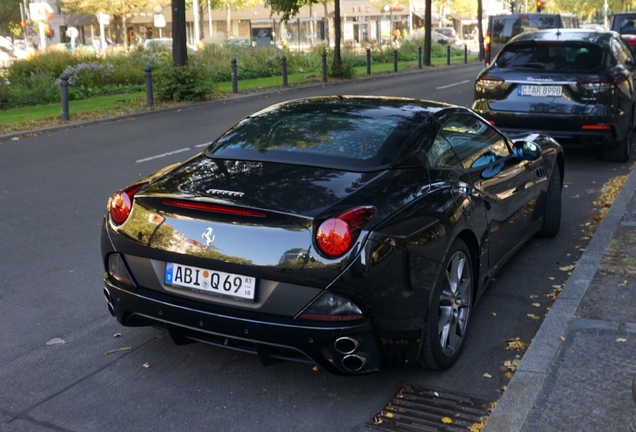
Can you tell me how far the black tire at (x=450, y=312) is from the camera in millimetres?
4160

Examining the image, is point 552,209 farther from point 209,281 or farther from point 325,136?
point 209,281

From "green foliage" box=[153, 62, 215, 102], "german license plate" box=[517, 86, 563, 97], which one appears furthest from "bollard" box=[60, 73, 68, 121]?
"german license plate" box=[517, 86, 563, 97]

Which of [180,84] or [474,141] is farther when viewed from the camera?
[180,84]

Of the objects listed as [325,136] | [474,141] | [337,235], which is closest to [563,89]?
[474,141]

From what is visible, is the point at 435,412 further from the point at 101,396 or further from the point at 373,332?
the point at 101,396

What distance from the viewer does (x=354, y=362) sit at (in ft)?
12.6

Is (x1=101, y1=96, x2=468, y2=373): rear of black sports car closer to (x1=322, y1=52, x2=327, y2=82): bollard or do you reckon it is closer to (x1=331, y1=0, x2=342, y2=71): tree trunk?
(x1=322, y1=52, x2=327, y2=82): bollard

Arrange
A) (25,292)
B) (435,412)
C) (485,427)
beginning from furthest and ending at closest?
(25,292), (435,412), (485,427)

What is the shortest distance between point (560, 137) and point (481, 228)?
561cm

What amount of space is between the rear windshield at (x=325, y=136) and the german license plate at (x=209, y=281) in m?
0.91

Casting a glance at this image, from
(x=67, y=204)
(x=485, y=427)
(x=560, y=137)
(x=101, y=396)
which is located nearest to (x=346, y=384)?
(x=485, y=427)

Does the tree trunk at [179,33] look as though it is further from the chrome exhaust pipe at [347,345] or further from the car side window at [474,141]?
the chrome exhaust pipe at [347,345]

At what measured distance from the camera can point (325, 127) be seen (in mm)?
4879

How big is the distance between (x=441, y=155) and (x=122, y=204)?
6.24 ft
